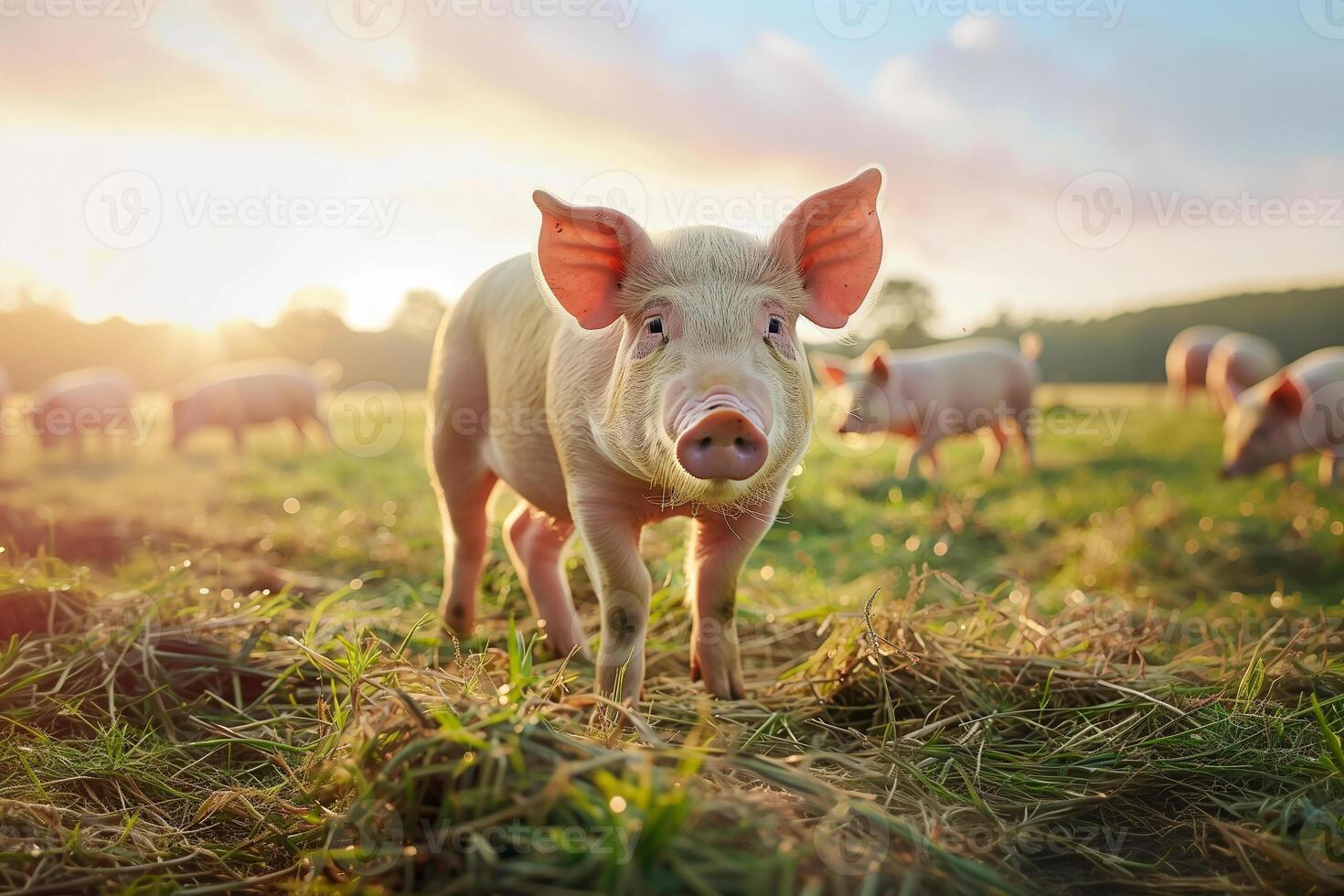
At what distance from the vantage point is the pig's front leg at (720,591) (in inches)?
110

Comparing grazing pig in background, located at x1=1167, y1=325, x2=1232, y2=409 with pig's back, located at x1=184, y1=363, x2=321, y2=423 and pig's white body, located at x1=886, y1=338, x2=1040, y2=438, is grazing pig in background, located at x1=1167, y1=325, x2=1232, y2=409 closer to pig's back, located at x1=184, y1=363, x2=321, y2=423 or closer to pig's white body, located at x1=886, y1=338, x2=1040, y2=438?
pig's white body, located at x1=886, y1=338, x2=1040, y2=438

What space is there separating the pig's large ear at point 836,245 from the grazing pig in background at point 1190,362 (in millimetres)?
19801

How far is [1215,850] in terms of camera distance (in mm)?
1907

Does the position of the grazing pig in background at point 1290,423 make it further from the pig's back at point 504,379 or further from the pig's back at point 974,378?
the pig's back at point 504,379

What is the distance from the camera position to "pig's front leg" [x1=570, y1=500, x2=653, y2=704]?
2668 millimetres

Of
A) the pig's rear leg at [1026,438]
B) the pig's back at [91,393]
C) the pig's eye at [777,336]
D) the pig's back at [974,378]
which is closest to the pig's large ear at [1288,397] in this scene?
the pig's rear leg at [1026,438]

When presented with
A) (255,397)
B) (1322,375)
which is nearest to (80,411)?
(255,397)

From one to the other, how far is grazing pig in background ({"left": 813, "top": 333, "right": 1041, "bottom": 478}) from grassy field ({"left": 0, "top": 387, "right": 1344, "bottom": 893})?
538 centimetres

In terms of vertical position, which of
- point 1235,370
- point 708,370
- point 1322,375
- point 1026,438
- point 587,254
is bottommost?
point 1026,438

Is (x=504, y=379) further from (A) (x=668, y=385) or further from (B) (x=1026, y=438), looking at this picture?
(B) (x=1026, y=438)

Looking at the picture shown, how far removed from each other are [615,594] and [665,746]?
108 centimetres

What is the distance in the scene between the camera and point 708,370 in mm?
2219

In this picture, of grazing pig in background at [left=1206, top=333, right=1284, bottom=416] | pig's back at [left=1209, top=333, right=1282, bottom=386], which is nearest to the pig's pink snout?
grazing pig in background at [left=1206, top=333, right=1284, bottom=416]

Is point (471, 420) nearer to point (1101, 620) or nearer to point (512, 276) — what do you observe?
point (512, 276)
